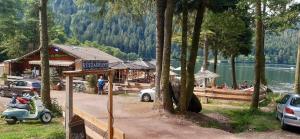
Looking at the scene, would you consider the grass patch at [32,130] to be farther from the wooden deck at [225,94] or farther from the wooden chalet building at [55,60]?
the wooden chalet building at [55,60]

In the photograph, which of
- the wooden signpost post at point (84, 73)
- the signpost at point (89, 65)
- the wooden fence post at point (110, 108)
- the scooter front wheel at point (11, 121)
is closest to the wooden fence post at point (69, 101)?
the wooden signpost post at point (84, 73)

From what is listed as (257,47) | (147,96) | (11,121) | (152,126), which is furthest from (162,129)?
(147,96)

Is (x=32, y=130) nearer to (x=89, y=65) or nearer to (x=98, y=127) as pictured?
(x=98, y=127)

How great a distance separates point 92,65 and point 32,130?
249 inches

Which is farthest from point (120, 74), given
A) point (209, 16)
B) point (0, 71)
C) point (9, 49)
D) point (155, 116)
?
point (155, 116)

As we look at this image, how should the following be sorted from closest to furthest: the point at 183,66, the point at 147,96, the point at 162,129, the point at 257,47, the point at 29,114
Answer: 1. the point at 162,129
2. the point at 29,114
3. the point at 183,66
4. the point at 257,47
5. the point at 147,96

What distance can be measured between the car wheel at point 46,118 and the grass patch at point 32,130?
0.56 feet

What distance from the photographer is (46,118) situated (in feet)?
60.2

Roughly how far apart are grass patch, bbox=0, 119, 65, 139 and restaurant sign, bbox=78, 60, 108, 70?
3927 mm

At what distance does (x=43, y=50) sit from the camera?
803 inches

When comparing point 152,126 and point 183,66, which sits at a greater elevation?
point 183,66

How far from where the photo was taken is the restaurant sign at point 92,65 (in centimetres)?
1006

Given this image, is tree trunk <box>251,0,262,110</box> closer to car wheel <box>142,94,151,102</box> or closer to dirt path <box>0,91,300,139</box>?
dirt path <box>0,91,300,139</box>

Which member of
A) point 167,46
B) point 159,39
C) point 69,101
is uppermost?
point 159,39
